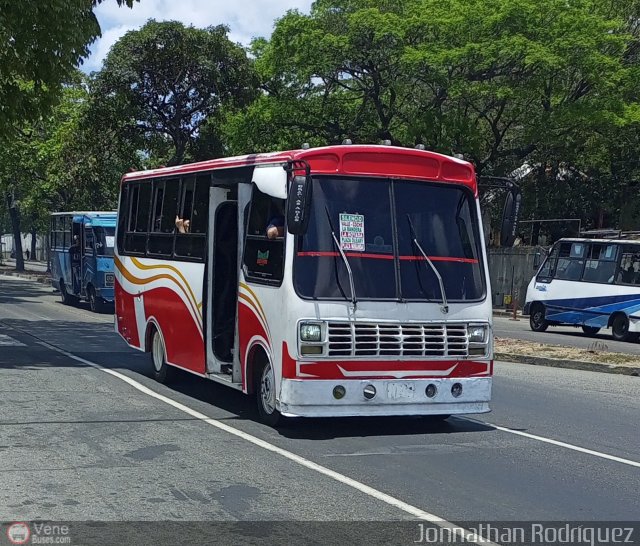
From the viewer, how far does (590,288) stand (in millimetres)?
27422

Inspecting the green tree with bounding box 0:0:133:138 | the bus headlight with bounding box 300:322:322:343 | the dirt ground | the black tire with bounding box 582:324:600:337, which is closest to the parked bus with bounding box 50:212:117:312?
the green tree with bounding box 0:0:133:138

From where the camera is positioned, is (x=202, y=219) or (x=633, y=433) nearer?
(x=633, y=433)

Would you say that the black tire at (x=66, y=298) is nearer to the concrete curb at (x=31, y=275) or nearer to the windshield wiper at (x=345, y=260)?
the concrete curb at (x=31, y=275)

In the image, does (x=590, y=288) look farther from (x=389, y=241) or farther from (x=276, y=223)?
(x=276, y=223)

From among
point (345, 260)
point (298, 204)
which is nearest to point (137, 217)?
point (345, 260)

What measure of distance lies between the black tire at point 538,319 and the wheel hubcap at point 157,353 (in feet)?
55.5

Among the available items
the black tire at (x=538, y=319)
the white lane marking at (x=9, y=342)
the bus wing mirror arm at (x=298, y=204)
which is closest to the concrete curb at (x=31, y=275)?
the black tire at (x=538, y=319)

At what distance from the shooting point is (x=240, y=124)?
119ft

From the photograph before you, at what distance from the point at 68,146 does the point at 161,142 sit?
385 cm

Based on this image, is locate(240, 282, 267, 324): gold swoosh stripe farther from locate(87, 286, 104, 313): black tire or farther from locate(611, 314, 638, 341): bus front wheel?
locate(87, 286, 104, 313): black tire

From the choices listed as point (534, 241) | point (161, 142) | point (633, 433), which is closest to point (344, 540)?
point (633, 433)

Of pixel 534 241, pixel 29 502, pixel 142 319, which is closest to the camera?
pixel 29 502

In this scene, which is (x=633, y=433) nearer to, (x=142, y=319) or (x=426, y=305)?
(x=426, y=305)

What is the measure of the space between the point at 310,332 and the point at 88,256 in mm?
21705
